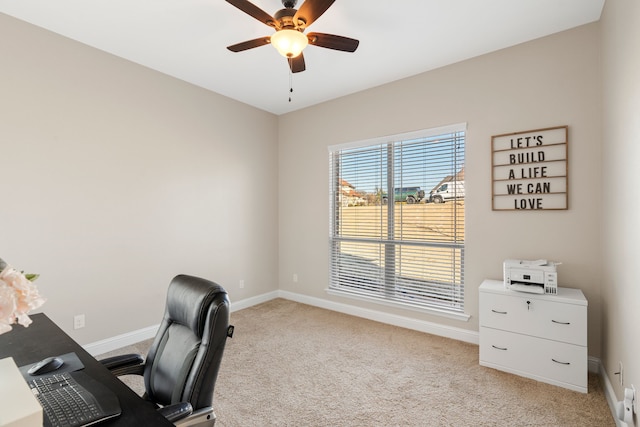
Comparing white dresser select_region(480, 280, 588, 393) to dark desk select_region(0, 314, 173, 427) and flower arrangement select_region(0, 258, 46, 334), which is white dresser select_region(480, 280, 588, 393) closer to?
dark desk select_region(0, 314, 173, 427)

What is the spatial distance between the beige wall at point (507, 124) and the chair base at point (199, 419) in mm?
2753

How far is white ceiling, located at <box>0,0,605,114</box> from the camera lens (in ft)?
7.64

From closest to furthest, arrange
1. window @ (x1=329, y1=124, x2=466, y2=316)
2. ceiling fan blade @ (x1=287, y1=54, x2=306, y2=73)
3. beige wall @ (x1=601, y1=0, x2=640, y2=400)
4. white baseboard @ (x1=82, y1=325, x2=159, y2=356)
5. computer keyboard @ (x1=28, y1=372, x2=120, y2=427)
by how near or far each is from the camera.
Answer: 1. computer keyboard @ (x1=28, y1=372, x2=120, y2=427)
2. beige wall @ (x1=601, y1=0, x2=640, y2=400)
3. ceiling fan blade @ (x1=287, y1=54, x2=306, y2=73)
4. white baseboard @ (x1=82, y1=325, x2=159, y2=356)
5. window @ (x1=329, y1=124, x2=466, y2=316)

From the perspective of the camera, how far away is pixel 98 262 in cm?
292

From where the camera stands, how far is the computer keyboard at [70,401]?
889 mm

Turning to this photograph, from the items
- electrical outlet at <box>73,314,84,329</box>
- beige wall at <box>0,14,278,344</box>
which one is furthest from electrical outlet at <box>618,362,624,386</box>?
electrical outlet at <box>73,314,84,329</box>

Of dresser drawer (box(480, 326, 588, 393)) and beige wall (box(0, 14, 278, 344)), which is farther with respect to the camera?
beige wall (box(0, 14, 278, 344))

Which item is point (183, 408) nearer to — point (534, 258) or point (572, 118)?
point (534, 258)

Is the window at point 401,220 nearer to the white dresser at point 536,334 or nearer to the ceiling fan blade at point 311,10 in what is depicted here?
the white dresser at point 536,334

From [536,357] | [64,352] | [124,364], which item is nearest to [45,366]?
[64,352]

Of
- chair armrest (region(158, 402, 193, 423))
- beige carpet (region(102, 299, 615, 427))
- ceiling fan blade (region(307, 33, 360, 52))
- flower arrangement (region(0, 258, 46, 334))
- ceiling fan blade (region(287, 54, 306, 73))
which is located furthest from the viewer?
ceiling fan blade (region(287, 54, 306, 73))

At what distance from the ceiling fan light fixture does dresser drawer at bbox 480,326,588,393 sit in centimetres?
265

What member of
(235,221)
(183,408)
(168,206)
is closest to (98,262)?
(168,206)

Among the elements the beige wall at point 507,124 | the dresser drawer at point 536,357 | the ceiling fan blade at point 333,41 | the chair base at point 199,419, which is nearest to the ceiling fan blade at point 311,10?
the ceiling fan blade at point 333,41
